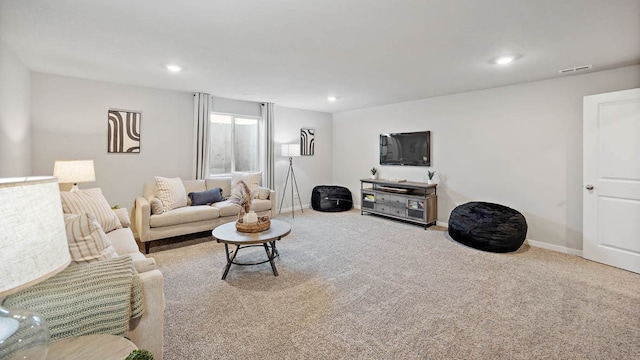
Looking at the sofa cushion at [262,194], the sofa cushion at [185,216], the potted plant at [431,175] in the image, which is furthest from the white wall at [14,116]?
Result: the potted plant at [431,175]

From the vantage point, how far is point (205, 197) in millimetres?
4371

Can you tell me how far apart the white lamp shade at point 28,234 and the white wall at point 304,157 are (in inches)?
208

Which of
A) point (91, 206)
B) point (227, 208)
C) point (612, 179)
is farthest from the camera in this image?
point (227, 208)

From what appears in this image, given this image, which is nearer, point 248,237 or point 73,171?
point 248,237

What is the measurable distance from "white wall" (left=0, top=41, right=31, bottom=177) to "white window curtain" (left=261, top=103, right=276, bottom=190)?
337 cm

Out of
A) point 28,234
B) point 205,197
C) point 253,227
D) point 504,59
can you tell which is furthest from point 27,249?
point 504,59

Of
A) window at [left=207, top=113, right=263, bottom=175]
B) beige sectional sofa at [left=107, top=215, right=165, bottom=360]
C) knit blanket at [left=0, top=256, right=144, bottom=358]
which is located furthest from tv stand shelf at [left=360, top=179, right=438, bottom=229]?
knit blanket at [left=0, top=256, right=144, bottom=358]

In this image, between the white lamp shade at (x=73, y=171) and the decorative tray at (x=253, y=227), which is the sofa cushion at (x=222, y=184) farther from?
the decorative tray at (x=253, y=227)

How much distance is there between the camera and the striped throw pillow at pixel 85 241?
1.56 meters

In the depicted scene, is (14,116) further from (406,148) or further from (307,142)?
(406,148)

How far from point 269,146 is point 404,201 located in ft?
9.47

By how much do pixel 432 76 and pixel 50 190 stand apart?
396 centimetres

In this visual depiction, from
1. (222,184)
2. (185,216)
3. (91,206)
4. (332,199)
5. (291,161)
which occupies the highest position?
(291,161)

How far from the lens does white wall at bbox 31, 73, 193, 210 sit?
3.75 m
